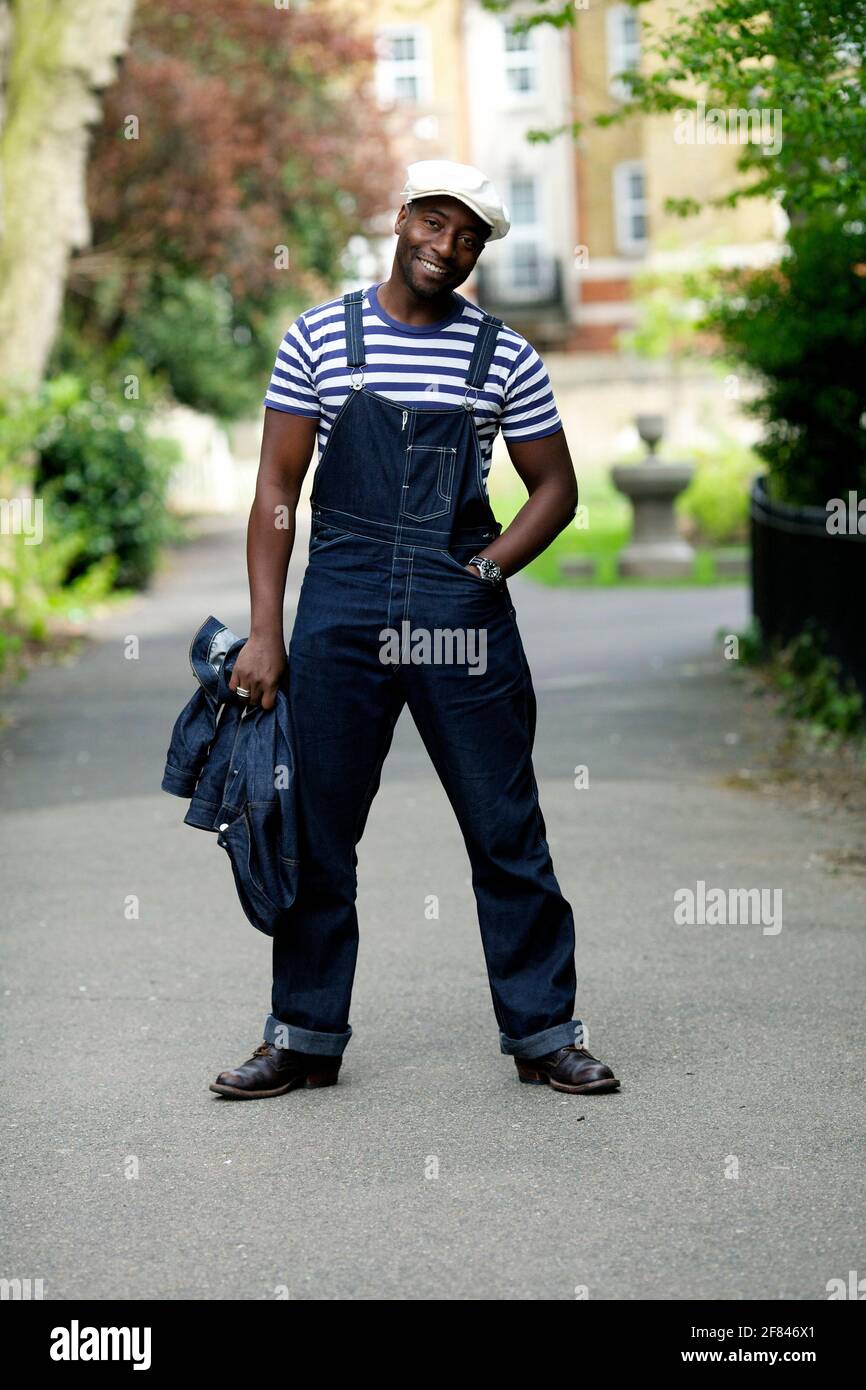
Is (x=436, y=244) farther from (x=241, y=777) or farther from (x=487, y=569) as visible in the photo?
(x=241, y=777)

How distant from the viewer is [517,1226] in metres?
3.95

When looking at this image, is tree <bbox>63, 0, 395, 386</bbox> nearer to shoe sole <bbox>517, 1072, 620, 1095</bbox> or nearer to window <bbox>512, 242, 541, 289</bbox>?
shoe sole <bbox>517, 1072, 620, 1095</bbox>

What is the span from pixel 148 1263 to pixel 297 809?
1.25 m

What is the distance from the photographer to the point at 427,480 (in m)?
4.57

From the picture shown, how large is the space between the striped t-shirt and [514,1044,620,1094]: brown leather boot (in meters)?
1.40


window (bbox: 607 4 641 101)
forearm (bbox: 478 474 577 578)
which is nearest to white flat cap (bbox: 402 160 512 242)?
forearm (bbox: 478 474 577 578)

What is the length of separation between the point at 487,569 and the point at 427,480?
0.81 ft

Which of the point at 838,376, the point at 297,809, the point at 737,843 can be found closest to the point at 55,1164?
the point at 297,809

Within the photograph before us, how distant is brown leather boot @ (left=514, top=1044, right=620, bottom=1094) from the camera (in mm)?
4766

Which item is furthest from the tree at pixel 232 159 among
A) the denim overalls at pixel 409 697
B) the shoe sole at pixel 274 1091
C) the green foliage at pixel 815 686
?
the shoe sole at pixel 274 1091

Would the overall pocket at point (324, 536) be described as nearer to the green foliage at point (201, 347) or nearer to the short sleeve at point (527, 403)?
the short sleeve at point (527, 403)

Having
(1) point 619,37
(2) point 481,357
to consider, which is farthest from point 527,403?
(1) point 619,37

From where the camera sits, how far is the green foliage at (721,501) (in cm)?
2331
